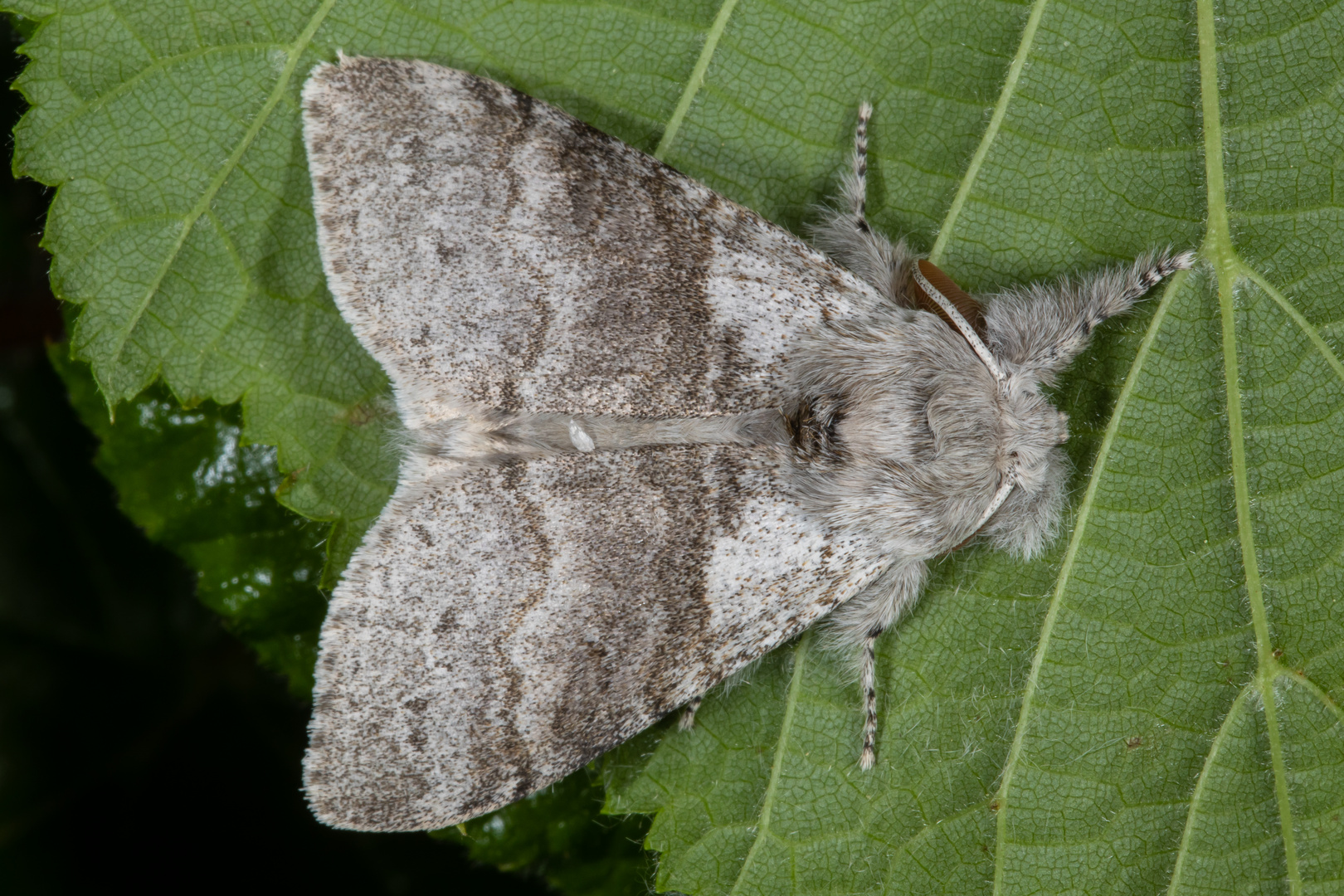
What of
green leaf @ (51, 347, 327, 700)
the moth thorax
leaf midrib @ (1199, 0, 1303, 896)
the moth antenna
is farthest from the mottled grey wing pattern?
leaf midrib @ (1199, 0, 1303, 896)

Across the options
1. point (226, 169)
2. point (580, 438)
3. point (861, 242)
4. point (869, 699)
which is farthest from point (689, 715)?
point (226, 169)

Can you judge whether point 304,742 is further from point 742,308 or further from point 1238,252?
point 1238,252

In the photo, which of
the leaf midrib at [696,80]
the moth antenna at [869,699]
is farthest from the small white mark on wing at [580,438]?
the moth antenna at [869,699]

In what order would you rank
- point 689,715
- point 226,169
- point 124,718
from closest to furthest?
1. point 226,169
2. point 689,715
3. point 124,718

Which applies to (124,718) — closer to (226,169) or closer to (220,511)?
(220,511)

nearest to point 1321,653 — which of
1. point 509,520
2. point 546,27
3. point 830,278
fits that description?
point 830,278
